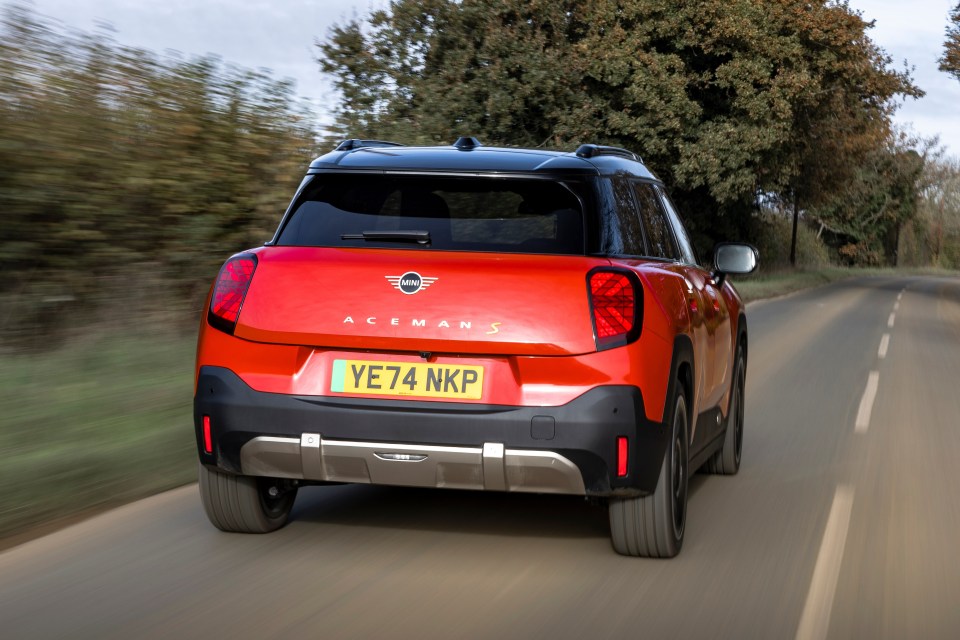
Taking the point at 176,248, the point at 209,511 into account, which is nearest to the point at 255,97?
the point at 176,248

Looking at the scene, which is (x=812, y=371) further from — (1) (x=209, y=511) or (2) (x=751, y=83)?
(2) (x=751, y=83)

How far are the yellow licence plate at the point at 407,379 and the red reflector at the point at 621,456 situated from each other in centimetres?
55

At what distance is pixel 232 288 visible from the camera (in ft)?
15.9

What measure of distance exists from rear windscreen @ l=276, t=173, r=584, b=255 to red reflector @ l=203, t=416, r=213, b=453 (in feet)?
2.56

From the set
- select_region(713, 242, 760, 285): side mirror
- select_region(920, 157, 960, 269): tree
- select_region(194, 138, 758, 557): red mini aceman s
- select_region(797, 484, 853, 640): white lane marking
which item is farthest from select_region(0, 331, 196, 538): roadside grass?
select_region(920, 157, 960, 269): tree

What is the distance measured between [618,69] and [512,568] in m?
26.4

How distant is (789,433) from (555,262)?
486 centimetres

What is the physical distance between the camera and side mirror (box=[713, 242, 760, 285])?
267 inches

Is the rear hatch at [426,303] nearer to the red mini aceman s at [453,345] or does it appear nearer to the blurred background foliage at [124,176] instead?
the red mini aceman s at [453,345]

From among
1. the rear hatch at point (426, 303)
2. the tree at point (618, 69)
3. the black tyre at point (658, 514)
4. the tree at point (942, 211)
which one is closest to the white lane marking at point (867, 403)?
the black tyre at point (658, 514)

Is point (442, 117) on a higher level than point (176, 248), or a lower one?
higher

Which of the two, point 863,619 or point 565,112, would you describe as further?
point 565,112

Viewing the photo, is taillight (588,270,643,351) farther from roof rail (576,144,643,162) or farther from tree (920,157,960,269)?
tree (920,157,960,269)

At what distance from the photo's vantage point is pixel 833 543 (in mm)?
5512
